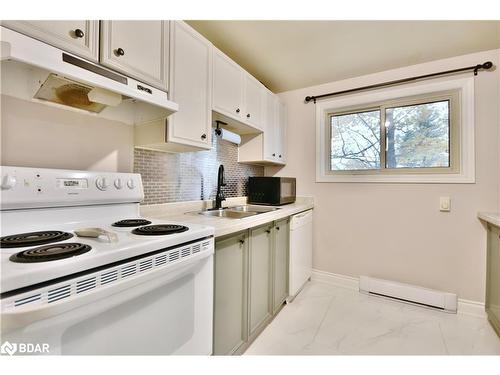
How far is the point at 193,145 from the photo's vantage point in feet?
4.72

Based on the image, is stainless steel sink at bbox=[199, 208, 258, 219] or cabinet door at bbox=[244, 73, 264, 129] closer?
stainless steel sink at bbox=[199, 208, 258, 219]

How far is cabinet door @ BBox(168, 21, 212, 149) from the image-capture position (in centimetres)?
132

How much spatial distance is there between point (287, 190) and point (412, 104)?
142cm

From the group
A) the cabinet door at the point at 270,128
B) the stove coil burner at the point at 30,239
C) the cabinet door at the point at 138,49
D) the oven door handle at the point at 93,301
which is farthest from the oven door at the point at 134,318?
the cabinet door at the point at 270,128

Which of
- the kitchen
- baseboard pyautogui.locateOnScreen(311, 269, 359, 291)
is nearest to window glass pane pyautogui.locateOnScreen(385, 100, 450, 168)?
the kitchen

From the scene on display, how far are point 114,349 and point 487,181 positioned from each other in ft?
8.74

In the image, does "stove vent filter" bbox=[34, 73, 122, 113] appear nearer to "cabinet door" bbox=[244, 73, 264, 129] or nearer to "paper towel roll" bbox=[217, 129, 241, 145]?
"paper towel roll" bbox=[217, 129, 241, 145]

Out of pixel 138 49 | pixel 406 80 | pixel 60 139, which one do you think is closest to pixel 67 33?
pixel 138 49

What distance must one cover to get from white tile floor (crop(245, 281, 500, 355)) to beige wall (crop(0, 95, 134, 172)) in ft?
4.77

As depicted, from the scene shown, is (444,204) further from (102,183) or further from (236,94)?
(102,183)

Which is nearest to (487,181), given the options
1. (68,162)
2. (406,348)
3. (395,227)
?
(395,227)

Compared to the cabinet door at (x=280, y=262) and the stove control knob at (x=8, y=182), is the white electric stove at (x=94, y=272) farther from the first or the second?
the cabinet door at (x=280, y=262)

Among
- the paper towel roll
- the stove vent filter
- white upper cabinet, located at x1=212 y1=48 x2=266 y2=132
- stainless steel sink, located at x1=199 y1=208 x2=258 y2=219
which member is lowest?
stainless steel sink, located at x1=199 y1=208 x2=258 y2=219

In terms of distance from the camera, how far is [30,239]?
0.78m
